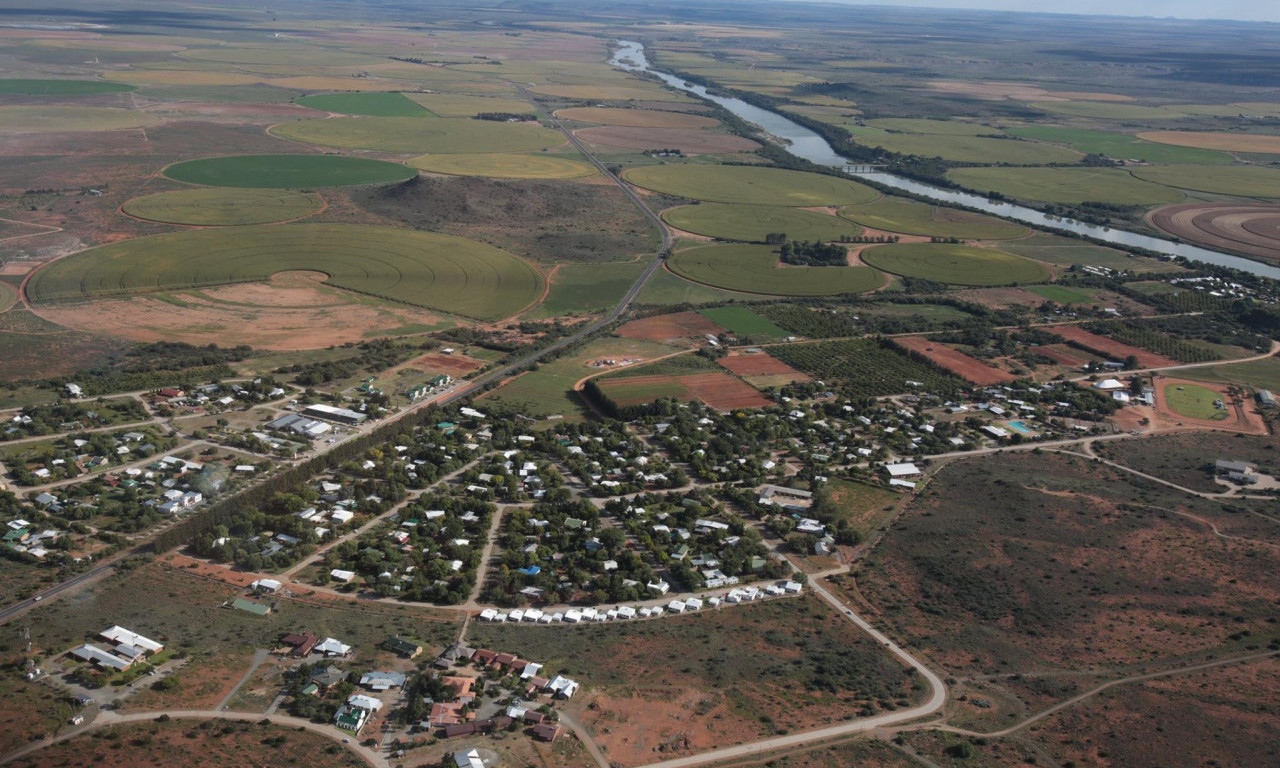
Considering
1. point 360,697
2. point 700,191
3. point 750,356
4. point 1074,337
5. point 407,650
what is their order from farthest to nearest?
point 700,191 < point 1074,337 < point 750,356 < point 407,650 < point 360,697

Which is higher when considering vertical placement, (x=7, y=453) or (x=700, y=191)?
(x=700, y=191)

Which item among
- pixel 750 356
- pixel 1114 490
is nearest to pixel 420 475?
pixel 750 356

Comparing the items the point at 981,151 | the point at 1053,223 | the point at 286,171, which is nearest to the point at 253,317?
the point at 286,171

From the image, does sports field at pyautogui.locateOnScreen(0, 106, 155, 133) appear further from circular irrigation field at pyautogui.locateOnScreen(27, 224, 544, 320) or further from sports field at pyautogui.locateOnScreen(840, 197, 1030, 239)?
sports field at pyautogui.locateOnScreen(840, 197, 1030, 239)

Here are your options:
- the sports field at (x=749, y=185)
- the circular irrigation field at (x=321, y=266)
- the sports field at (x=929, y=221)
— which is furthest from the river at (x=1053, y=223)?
the circular irrigation field at (x=321, y=266)

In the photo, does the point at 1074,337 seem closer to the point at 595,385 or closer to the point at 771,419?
the point at 771,419

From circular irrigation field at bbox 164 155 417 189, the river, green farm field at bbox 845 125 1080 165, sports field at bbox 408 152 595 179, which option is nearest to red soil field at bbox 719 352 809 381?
the river
